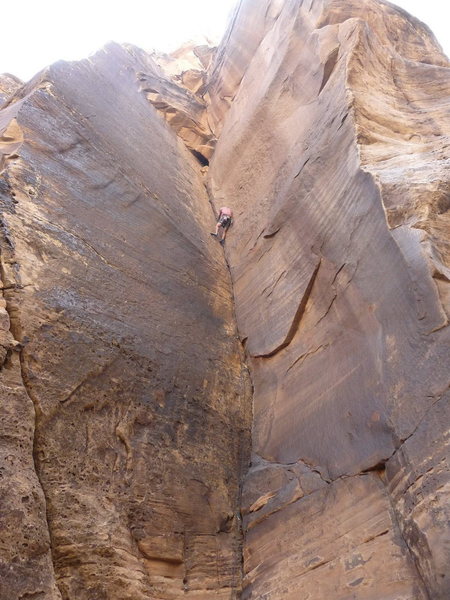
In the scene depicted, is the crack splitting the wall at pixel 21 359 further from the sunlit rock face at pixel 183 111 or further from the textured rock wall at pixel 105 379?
the sunlit rock face at pixel 183 111

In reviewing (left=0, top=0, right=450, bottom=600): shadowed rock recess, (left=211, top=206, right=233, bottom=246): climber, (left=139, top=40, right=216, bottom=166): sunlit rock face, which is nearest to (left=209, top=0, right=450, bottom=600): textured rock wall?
(left=0, top=0, right=450, bottom=600): shadowed rock recess

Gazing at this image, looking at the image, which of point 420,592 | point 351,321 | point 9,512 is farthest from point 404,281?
point 9,512

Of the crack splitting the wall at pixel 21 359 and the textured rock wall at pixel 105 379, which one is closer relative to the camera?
the crack splitting the wall at pixel 21 359

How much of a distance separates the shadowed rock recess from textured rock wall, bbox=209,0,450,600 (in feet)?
0.09

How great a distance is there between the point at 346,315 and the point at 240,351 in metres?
2.23

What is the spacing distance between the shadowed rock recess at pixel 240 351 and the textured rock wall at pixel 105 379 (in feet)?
0.08

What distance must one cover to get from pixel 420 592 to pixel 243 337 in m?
4.68

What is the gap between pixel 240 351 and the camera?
27.6 feet

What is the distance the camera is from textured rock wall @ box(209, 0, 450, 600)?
197 inches

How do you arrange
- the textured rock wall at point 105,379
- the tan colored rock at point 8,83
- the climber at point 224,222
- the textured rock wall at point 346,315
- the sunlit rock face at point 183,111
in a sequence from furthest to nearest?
the sunlit rock face at point 183,111, the tan colored rock at point 8,83, the climber at point 224,222, the textured rock wall at point 105,379, the textured rock wall at point 346,315

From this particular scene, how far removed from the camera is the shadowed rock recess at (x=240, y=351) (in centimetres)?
507

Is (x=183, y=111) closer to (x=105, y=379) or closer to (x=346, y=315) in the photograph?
(x=346, y=315)

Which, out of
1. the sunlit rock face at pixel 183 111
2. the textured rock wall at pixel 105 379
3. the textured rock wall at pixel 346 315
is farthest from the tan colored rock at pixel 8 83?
the textured rock wall at pixel 346 315

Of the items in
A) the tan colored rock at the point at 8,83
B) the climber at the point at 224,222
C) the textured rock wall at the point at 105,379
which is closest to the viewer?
the textured rock wall at the point at 105,379
